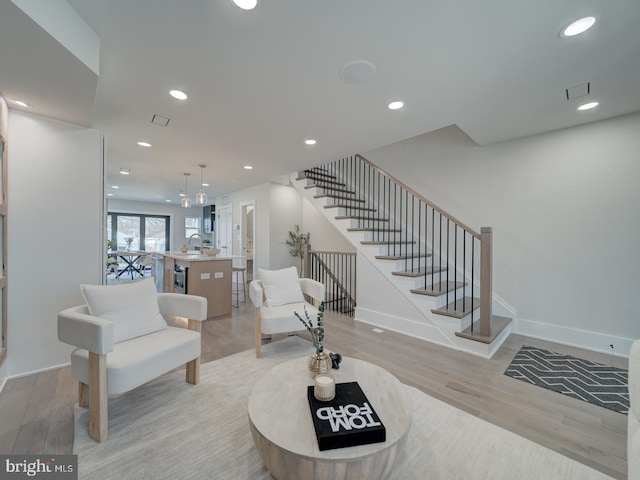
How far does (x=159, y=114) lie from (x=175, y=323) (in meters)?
2.77

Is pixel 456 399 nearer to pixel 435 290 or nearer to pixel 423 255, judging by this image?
pixel 435 290

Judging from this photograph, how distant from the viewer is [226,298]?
14.5 feet

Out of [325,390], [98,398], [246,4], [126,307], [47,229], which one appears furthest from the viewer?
[47,229]

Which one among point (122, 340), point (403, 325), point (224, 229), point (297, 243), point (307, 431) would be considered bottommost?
point (403, 325)

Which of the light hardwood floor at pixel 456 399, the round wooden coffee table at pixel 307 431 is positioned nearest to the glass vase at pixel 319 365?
the round wooden coffee table at pixel 307 431

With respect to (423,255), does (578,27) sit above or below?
above

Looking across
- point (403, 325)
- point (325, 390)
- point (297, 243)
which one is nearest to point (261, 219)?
point (297, 243)

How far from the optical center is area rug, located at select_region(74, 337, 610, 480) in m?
1.42

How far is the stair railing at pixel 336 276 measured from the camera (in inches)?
221

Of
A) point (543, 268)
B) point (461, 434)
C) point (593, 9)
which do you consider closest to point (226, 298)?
point (461, 434)

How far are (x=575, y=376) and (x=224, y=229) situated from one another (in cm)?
781

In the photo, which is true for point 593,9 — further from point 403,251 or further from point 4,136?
point 4,136

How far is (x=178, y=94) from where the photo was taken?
8.08ft

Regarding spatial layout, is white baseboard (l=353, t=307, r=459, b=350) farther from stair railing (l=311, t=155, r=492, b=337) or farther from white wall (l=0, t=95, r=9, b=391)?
white wall (l=0, t=95, r=9, b=391)
